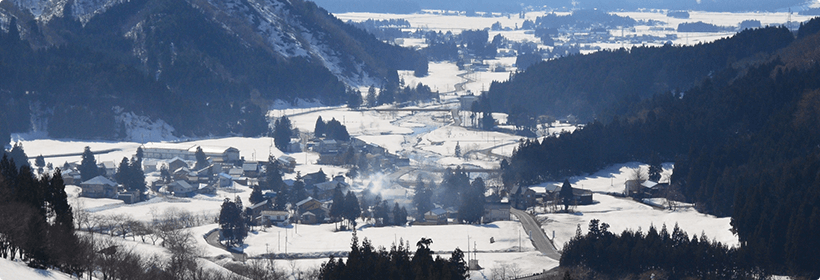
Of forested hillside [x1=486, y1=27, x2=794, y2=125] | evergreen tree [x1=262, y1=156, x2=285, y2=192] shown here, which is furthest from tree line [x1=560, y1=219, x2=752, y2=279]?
forested hillside [x1=486, y1=27, x2=794, y2=125]

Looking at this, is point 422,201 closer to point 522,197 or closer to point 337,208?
point 337,208

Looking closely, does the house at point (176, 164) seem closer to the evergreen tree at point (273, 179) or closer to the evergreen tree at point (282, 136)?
the evergreen tree at point (273, 179)

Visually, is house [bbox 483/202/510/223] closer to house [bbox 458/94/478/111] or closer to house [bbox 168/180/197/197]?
house [bbox 168/180/197/197]

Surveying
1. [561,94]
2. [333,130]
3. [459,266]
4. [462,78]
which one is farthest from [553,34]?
[459,266]

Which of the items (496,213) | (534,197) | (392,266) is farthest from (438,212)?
(392,266)

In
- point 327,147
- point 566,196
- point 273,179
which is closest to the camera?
point 566,196
